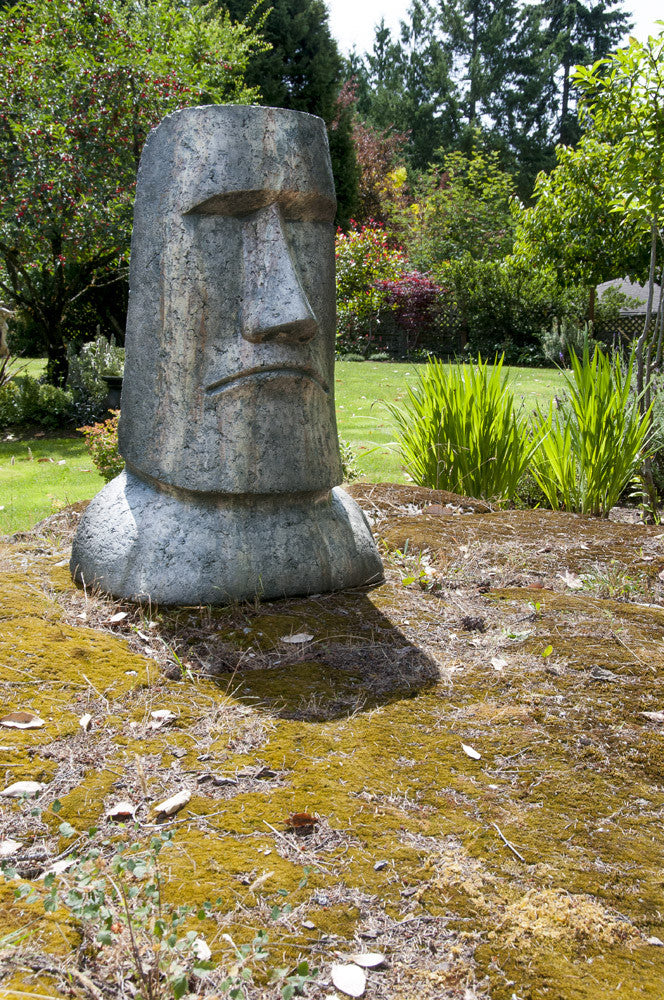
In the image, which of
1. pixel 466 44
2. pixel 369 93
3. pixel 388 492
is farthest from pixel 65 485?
pixel 466 44

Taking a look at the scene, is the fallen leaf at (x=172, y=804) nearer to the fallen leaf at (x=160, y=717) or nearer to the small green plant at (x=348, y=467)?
the fallen leaf at (x=160, y=717)

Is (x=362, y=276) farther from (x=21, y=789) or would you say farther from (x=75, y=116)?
(x=21, y=789)

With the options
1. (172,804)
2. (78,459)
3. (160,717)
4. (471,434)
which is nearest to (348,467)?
(471,434)

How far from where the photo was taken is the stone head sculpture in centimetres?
282

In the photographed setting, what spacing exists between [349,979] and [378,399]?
9.20m

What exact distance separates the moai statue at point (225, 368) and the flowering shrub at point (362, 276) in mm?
15812

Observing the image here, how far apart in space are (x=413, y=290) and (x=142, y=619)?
61.9ft

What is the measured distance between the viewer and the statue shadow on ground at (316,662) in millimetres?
2475

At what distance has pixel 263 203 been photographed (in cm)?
288

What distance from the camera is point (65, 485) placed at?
23.1 feet

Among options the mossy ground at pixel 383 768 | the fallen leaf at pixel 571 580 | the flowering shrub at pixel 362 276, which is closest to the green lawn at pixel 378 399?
the fallen leaf at pixel 571 580

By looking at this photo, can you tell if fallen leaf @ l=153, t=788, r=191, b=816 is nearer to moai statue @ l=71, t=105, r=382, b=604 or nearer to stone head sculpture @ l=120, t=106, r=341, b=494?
moai statue @ l=71, t=105, r=382, b=604

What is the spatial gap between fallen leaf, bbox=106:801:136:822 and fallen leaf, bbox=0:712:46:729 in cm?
44

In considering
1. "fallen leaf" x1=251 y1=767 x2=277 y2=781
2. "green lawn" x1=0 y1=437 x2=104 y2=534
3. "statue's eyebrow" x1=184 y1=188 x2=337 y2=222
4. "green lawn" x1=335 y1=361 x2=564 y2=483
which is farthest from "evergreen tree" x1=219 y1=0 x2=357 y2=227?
"fallen leaf" x1=251 y1=767 x2=277 y2=781
